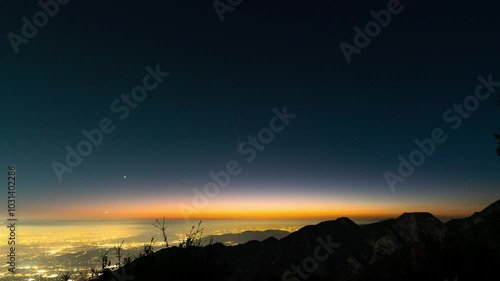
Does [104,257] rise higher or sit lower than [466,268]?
higher

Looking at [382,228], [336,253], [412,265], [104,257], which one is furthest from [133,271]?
[382,228]

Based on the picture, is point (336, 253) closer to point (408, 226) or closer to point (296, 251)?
point (296, 251)

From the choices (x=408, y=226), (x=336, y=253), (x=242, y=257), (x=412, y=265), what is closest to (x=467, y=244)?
(x=412, y=265)

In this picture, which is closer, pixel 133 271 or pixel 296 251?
pixel 133 271

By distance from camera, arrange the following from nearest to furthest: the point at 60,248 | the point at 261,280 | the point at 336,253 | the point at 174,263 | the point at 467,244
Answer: the point at 174,263 → the point at 467,244 → the point at 261,280 → the point at 336,253 → the point at 60,248

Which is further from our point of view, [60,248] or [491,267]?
[60,248]

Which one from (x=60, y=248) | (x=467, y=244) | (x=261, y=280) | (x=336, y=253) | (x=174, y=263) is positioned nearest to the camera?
(x=174, y=263)

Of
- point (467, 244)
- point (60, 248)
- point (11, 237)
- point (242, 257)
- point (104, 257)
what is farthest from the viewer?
point (60, 248)

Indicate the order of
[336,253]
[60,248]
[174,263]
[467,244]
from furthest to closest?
1. [60,248]
2. [336,253]
3. [467,244]
4. [174,263]

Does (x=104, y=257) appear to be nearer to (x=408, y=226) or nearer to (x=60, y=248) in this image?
(x=408, y=226)
